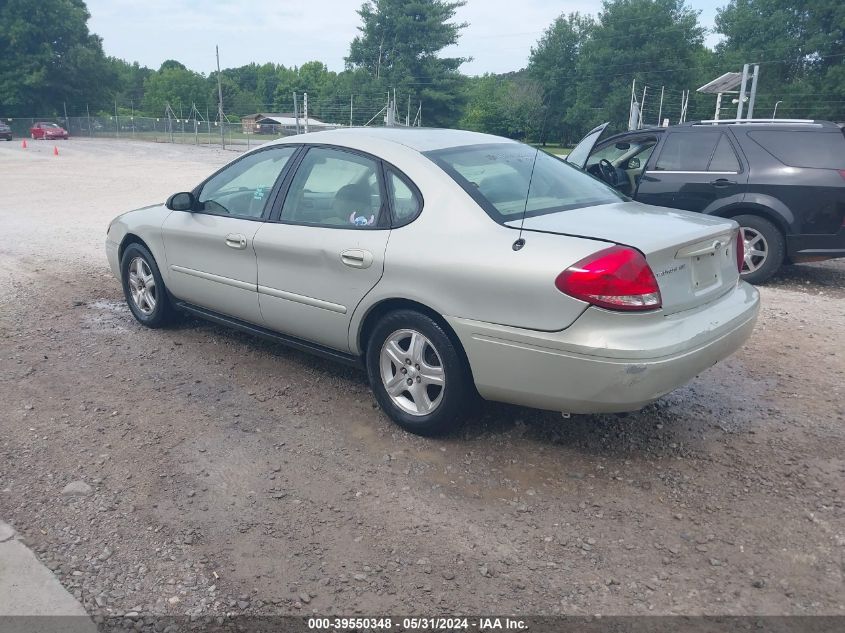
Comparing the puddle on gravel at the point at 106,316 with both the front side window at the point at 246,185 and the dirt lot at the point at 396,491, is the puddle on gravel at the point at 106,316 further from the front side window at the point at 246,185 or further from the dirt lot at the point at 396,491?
the front side window at the point at 246,185

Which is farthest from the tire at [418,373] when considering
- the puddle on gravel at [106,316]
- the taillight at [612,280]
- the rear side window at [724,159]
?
the rear side window at [724,159]

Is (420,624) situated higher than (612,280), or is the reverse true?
(612,280)

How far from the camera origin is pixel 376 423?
414 cm

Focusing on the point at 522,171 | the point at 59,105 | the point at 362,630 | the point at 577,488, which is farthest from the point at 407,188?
the point at 59,105

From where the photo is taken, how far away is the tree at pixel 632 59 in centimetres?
5659

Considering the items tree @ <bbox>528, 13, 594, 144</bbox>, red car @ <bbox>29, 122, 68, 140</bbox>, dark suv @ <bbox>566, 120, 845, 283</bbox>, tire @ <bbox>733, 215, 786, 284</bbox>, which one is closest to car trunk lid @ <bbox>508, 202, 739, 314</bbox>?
dark suv @ <bbox>566, 120, 845, 283</bbox>

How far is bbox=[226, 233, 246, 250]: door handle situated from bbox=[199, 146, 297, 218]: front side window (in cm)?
15

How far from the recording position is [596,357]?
10.4 feet

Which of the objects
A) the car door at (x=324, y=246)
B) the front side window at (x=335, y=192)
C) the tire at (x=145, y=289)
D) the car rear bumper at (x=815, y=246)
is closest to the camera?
→ the car door at (x=324, y=246)

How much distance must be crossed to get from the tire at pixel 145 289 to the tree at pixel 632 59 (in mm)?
50620

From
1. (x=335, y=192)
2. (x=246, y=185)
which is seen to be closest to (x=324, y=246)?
(x=335, y=192)

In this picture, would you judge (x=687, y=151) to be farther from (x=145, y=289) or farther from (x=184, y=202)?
(x=145, y=289)

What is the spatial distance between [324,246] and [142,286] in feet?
7.96

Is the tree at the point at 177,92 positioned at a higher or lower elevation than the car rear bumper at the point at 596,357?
higher
